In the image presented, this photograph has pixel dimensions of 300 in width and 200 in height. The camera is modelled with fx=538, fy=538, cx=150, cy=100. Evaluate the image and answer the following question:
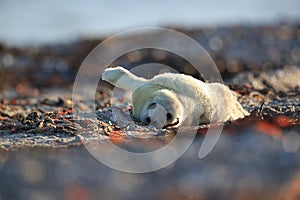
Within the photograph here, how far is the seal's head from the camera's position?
715cm

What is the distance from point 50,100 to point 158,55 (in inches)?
338

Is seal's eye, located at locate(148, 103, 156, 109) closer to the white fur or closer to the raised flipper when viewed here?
the white fur

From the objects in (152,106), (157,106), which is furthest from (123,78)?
(157,106)

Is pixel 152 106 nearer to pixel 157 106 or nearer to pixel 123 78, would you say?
pixel 157 106

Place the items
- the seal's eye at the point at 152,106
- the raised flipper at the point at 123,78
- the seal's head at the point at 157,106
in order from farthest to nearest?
1. the raised flipper at the point at 123,78
2. the seal's eye at the point at 152,106
3. the seal's head at the point at 157,106

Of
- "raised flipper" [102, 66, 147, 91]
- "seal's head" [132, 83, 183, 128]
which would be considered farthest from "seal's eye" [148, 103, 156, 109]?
"raised flipper" [102, 66, 147, 91]

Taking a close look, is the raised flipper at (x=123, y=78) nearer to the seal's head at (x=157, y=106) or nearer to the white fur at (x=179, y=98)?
the white fur at (x=179, y=98)

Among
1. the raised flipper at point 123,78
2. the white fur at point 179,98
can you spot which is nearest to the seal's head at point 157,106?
the white fur at point 179,98

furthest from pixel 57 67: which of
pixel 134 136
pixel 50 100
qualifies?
pixel 134 136

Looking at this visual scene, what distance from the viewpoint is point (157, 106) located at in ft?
23.4

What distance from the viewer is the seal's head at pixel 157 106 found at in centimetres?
715

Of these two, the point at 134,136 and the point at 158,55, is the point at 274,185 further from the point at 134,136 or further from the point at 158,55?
the point at 158,55

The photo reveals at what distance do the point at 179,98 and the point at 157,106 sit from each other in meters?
0.43

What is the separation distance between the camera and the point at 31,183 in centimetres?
552
